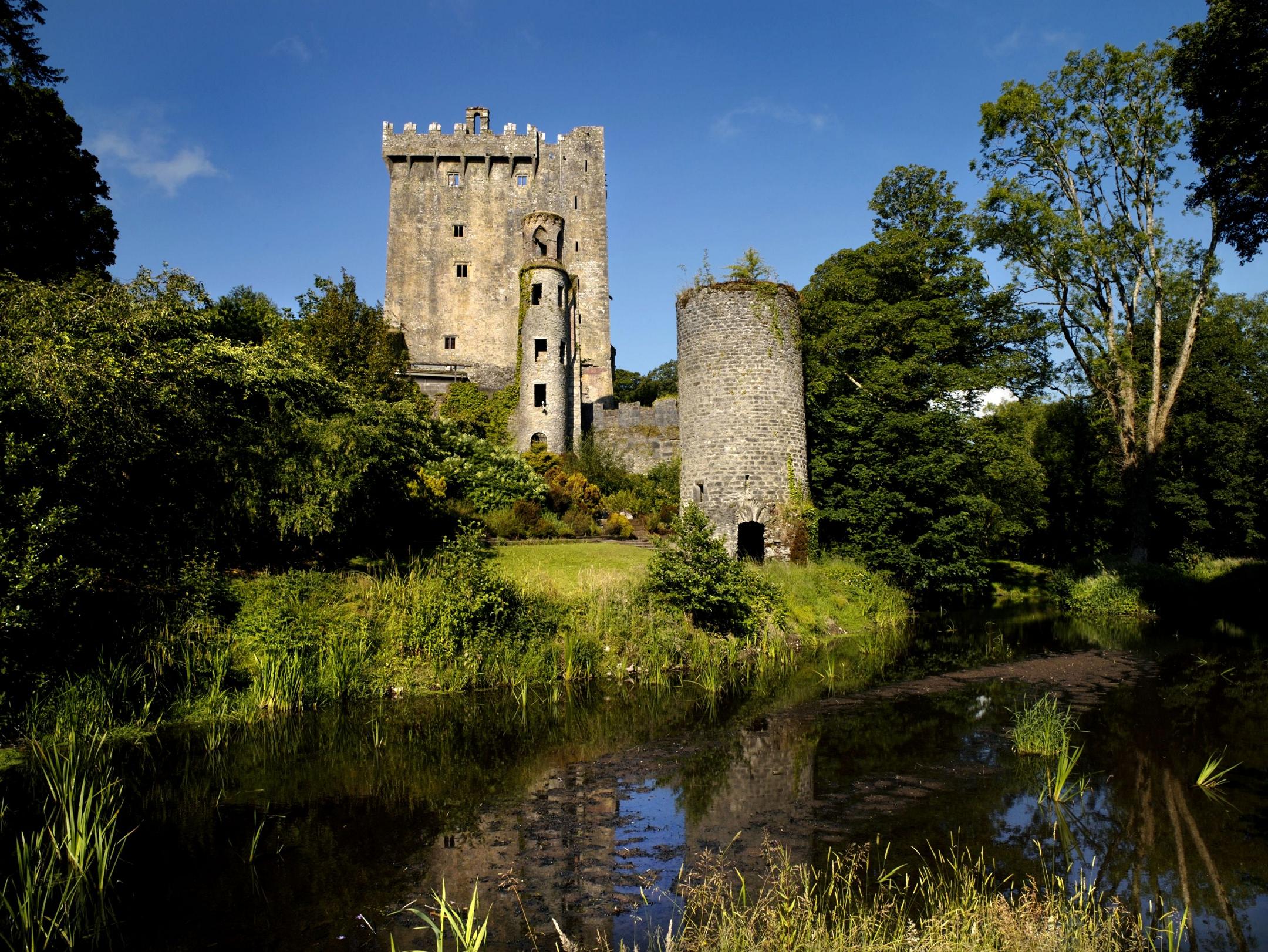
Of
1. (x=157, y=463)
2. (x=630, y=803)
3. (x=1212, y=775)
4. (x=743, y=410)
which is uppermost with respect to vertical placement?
(x=743, y=410)

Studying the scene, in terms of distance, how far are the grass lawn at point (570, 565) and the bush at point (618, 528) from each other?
303cm

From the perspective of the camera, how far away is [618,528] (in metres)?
23.1

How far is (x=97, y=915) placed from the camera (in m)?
4.81

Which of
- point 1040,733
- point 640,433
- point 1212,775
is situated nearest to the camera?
point 1212,775

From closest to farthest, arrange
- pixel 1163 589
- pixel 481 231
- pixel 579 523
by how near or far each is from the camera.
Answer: pixel 1163 589 → pixel 579 523 → pixel 481 231

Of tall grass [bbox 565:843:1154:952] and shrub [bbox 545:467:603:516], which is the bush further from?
tall grass [bbox 565:843:1154:952]

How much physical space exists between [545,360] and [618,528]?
11.4 meters

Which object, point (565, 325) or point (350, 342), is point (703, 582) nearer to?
point (350, 342)

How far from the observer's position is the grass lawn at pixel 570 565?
13.8 metres

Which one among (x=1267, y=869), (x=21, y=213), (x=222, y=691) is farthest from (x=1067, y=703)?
(x=21, y=213)

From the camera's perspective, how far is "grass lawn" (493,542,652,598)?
1378cm

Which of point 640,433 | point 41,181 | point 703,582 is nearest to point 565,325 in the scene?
point 640,433

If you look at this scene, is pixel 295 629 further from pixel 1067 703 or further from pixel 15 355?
pixel 1067 703

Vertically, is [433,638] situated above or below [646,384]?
below
